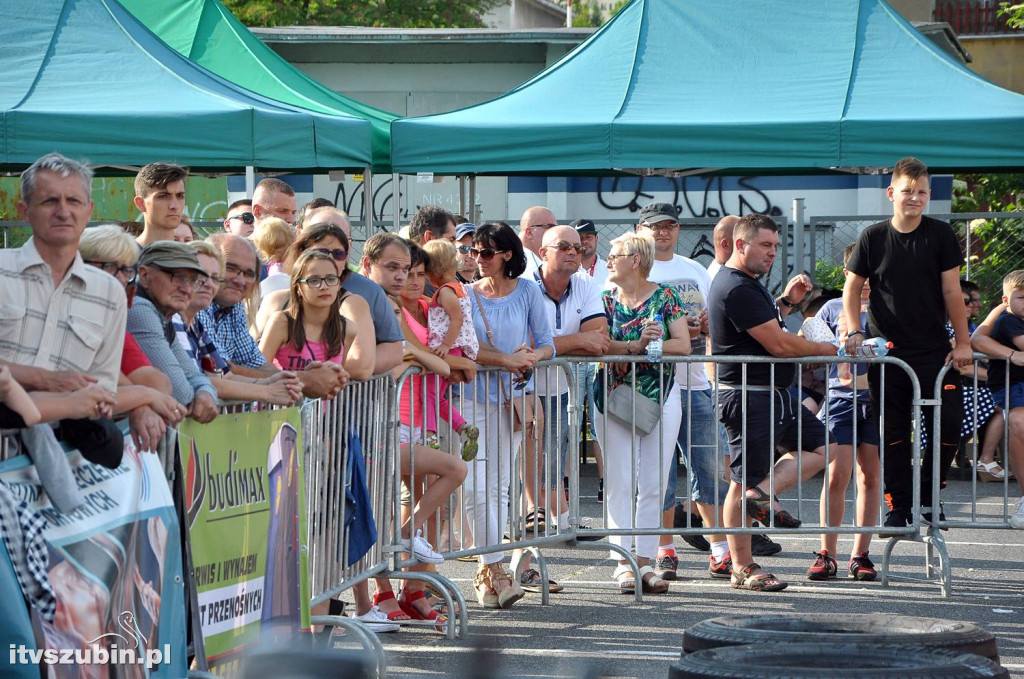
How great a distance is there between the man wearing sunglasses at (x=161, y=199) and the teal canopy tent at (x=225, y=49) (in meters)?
6.43

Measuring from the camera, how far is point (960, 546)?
9594mm

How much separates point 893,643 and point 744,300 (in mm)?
4185

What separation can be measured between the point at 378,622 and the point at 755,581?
230 centimetres

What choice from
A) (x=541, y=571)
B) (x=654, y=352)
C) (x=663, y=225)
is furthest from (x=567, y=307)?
(x=541, y=571)

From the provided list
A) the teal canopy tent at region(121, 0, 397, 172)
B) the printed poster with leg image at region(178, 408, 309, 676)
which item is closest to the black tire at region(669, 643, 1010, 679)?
the printed poster with leg image at region(178, 408, 309, 676)

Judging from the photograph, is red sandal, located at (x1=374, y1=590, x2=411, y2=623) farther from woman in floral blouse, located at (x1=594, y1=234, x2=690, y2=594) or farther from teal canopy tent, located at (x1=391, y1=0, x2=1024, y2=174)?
teal canopy tent, located at (x1=391, y1=0, x2=1024, y2=174)

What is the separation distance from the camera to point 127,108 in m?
10.1

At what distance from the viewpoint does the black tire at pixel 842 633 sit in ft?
13.5

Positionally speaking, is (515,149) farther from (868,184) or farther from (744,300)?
(868,184)

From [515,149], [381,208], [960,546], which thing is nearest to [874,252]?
[960,546]

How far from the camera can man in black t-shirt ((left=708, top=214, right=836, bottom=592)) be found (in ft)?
26.6

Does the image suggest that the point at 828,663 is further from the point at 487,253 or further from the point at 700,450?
the point at 700,450

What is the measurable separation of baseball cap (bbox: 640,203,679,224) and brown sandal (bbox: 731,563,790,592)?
2.73 metres

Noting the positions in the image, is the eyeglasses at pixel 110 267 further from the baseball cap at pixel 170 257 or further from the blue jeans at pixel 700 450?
the blue jeans at pixel 700 450
